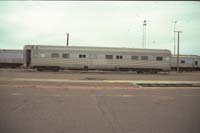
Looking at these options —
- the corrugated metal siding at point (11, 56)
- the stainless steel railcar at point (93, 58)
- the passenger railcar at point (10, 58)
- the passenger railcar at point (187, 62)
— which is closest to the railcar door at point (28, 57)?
the stainless steel railcar at point (93, 58)

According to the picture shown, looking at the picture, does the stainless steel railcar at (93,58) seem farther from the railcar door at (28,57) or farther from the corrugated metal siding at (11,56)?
the corrugated metal siding at (11,56)

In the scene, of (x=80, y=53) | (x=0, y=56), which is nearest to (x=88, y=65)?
(x=80, y=53)

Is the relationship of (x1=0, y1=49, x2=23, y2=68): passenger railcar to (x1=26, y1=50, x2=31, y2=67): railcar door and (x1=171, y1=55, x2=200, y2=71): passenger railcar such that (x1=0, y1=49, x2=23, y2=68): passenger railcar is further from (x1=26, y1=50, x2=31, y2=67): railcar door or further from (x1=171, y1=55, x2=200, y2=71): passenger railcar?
(x1=171, y1=55, x2=200, y2=71): passenger railcar

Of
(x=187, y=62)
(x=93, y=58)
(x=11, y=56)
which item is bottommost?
(x=187, y=62)

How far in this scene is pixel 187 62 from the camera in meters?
53.3

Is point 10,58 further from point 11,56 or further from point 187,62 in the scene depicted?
point 187,62

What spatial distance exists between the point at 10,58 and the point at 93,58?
1584 cm

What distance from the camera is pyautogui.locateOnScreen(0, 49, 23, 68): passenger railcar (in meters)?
45.4

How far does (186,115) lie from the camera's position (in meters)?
9.08

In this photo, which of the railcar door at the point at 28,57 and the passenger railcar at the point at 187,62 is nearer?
the railcar door at the point at 28,57

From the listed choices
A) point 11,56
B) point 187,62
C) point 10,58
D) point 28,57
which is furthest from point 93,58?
point 187,62

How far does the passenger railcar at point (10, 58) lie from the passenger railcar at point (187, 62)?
2851 centimetres

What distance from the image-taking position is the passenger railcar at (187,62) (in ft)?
174

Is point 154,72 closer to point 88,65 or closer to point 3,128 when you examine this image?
point 88,65
